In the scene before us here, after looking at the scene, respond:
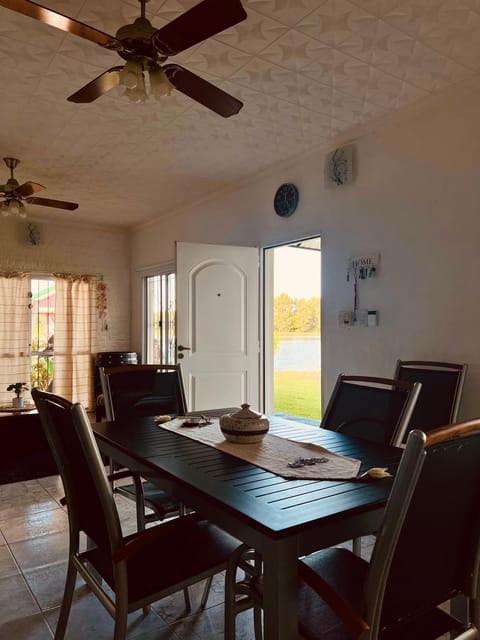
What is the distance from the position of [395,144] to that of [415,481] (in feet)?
9.32

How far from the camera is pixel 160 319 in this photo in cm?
656

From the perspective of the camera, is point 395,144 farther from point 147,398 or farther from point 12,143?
point 12,143

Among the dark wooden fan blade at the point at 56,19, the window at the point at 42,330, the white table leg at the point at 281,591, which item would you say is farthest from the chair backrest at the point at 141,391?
the window at the point at 42,330

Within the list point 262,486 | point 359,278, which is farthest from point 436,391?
point 262,486

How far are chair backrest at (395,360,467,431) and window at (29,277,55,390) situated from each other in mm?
4874

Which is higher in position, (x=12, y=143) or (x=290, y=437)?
(x=12, y=143)

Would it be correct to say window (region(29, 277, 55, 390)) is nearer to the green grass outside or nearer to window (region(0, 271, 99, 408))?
window (region(0, 271, 99, 408))

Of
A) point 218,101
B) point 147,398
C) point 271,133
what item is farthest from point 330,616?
point 271,133

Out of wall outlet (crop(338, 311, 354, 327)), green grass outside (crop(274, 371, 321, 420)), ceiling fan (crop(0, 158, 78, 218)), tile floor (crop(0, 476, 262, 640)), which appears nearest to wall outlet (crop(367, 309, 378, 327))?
wall outlet (crop(338, 311, 354, 327))

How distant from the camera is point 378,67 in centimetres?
267

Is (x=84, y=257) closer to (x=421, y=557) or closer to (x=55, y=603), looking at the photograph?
(x=55, y=603)

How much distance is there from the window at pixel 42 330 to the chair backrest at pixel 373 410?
502 cm

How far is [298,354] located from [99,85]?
33.4ft

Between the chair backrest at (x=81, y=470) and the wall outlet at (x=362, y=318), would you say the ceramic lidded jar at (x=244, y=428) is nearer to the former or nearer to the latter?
the chair backrest at (x=81, y=470)
